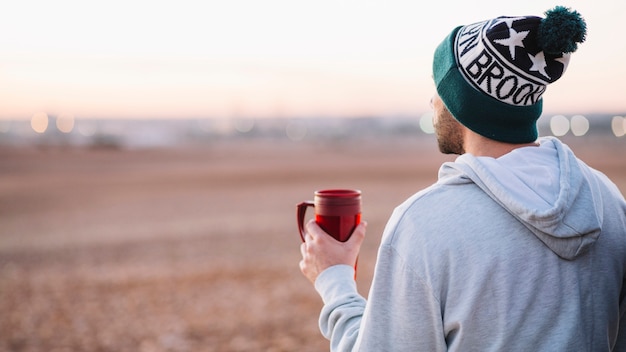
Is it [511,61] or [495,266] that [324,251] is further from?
[511,61]

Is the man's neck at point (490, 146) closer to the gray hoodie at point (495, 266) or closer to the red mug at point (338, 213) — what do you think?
the gray hoodie at point (495, 266)

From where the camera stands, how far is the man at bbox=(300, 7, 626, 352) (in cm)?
133

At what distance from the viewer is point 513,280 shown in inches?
52.8

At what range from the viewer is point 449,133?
1.65 m

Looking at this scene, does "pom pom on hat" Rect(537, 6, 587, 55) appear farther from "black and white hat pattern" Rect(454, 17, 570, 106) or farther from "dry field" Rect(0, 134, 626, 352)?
"dry field" Rect(0, 134, 626, 352)

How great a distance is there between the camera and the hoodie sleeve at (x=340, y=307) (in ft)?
5.09

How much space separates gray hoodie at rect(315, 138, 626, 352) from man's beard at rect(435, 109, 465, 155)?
199mm

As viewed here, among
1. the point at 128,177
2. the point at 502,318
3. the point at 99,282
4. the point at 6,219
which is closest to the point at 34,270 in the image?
the point at 99,282

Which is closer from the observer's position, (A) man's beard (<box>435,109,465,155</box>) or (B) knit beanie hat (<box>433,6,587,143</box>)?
(B) knit beanie hat (<box>433,6,587,143</box>)

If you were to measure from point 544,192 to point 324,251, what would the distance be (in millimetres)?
684

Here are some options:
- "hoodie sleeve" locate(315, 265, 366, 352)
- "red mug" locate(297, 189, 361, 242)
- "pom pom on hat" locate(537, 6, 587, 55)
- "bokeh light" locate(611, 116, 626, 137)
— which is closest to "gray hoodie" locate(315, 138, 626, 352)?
"hoodie sleeve" locate(315, 265, 366, 352)

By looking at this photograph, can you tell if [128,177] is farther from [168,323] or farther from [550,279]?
[550,279]

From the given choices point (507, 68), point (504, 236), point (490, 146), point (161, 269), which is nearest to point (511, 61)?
point (507, 68)

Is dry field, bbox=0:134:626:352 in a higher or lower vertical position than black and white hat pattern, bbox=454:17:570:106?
lower
